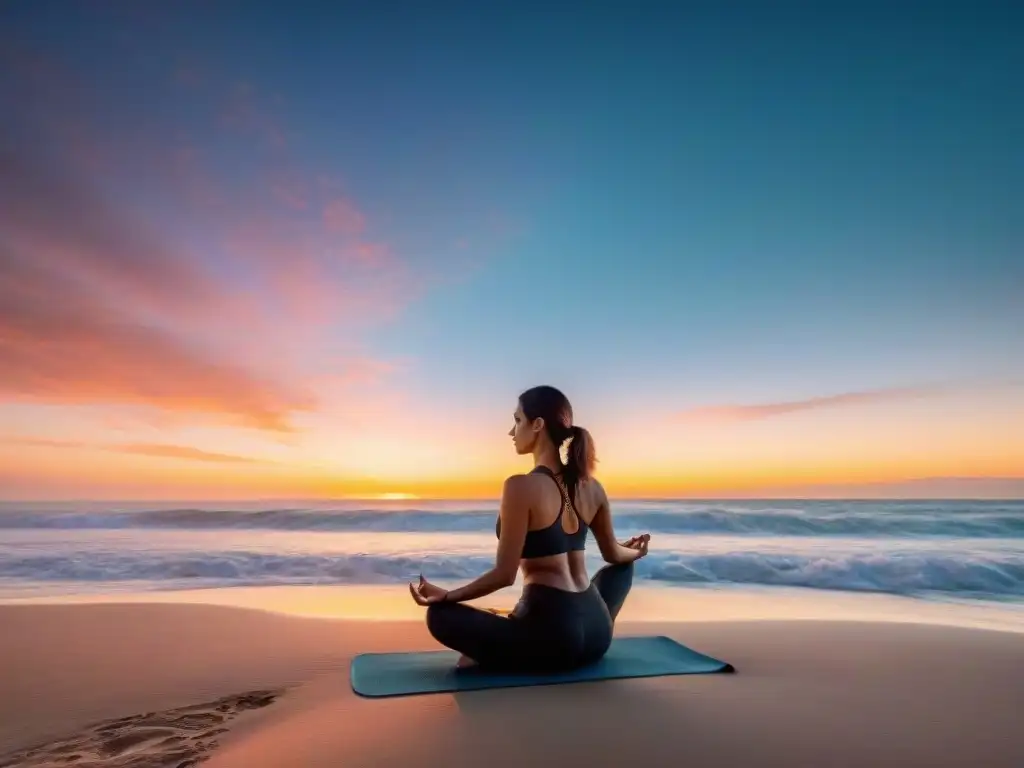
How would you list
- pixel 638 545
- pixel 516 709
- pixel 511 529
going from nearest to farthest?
pixel 516 709, pixel 511 529, pixel 638 545

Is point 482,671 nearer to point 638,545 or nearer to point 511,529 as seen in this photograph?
point 511,529

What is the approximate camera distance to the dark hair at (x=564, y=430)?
3457 mm

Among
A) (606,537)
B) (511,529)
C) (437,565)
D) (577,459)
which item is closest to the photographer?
(511,529)

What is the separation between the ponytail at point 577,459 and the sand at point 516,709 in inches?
37.6

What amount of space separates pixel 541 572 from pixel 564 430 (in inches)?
27.7

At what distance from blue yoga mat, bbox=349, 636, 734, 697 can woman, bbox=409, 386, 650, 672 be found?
0.11m

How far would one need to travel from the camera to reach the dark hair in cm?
346

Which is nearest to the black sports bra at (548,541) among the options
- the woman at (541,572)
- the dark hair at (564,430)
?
the woman at (541,572)

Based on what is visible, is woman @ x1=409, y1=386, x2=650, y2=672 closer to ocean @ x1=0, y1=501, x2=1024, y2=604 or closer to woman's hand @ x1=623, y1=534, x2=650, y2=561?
woman's hand @ x1=623, y1=534, x2=650, y2=561

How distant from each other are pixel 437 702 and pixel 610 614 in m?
1.13

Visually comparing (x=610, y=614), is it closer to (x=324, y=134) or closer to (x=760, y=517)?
(x=324, y=134)

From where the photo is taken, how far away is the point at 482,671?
3.47 meters

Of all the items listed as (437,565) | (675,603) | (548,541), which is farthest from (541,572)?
(437,565)

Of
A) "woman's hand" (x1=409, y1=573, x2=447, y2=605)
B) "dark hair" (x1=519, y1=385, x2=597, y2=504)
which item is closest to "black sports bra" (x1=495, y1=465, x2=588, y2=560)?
"dark hair" (x1=519, y1=385, x2=597, y2=504)
